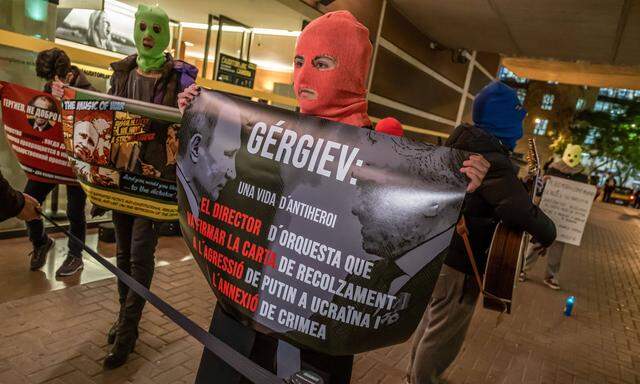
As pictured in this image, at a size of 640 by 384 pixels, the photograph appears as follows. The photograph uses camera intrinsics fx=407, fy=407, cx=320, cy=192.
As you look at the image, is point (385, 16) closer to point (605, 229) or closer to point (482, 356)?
point (482, 356)

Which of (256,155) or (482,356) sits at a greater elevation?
(256,155)

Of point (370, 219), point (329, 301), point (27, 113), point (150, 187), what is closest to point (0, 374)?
point (150, 187)

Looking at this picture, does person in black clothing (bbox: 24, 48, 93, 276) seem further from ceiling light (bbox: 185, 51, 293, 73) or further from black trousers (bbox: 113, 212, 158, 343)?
ceiling light (bbox: 185, 51, 293, 73)

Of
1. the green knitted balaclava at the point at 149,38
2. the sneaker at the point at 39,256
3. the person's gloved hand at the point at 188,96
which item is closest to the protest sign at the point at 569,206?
the green knitted balaclava at the point at 149,38

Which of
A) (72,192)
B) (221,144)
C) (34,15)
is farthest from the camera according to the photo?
(34,15)

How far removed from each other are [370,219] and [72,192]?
3.59 m

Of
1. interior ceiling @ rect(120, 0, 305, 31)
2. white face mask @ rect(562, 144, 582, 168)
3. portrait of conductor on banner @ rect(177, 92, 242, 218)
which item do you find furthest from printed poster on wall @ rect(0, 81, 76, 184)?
white face mask @ rect(562, 144, 582, 168)

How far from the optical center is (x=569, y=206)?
4934mm

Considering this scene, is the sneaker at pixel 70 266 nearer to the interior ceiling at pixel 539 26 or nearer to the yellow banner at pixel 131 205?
the yellow banner at pixel 131 205

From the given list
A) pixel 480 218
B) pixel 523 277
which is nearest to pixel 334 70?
pixel 480 218

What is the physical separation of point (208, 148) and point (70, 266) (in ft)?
11.1

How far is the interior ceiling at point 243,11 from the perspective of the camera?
A: 719cm

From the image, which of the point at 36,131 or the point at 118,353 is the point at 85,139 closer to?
the point at 36,131

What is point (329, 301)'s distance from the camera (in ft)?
3.93
